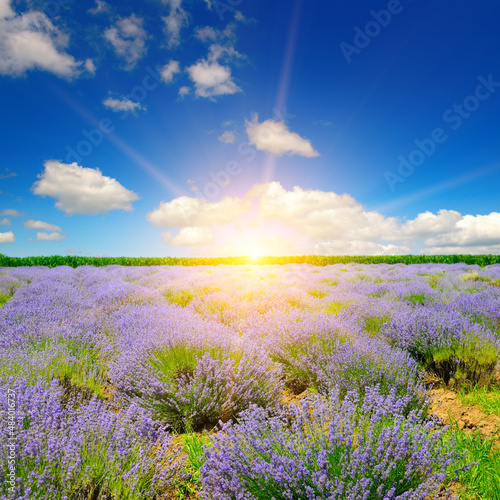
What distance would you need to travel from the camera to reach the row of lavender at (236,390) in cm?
152

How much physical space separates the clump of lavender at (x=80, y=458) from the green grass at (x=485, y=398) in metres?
2.72

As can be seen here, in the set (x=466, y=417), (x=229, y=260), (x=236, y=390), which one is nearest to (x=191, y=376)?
(x=236, y=390)

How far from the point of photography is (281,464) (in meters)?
1.55

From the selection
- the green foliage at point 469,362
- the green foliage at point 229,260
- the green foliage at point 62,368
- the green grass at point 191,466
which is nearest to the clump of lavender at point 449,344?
the green foliage at point 469,362

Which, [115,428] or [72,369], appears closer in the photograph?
[115,428]

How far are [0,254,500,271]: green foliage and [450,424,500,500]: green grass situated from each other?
83.5 feet

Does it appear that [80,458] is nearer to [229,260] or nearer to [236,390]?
[236,390]

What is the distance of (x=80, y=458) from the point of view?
1.56 m

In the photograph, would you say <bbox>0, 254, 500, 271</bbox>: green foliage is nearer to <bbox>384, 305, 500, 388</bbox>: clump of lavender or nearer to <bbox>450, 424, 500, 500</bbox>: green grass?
→ <bbox>384, 305, 500, 388</bbox>: clump of lavender

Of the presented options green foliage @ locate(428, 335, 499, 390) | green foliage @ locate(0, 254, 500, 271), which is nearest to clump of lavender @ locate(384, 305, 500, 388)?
green foliage @ locate(428, 335, 499, 390)

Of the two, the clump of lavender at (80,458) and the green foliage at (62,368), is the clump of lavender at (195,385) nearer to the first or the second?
the green foliage at (62,368)

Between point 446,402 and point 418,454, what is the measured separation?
72.8 inches

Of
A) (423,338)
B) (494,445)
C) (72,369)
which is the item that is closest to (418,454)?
(494,445)

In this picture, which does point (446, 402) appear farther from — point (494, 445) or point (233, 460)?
point (233, 460)
